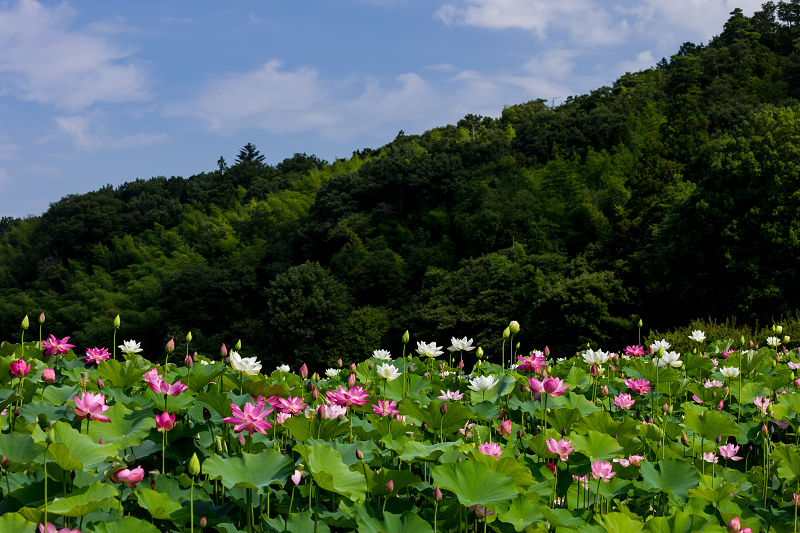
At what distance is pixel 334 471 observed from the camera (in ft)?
4.35

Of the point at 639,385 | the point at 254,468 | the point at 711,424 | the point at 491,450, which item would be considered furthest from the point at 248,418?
the point at 639,385

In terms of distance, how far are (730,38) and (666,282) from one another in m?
26.8

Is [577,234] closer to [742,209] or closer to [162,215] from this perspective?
[742,209]

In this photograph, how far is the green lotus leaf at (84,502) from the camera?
109 centimetres

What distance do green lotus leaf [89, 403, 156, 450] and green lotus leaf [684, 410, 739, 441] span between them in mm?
1773

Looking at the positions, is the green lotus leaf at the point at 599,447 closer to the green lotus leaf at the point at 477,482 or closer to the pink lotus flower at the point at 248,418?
the green lotus leaf at the point at 477,482

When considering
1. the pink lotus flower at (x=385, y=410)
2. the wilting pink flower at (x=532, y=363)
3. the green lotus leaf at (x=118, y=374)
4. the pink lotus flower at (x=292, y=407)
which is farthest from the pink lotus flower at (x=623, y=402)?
the green lotus leaf at (x=118, y=374)

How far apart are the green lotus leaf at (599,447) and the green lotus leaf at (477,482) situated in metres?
0.43

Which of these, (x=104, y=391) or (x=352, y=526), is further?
(x=104, y=391)

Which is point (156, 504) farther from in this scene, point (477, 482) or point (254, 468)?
point (477, 482)

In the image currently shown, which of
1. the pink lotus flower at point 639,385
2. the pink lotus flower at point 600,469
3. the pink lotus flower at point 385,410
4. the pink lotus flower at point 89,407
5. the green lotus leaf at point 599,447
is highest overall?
the pink lotus flower at point 89,407

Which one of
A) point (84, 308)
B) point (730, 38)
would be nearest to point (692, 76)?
point (730, 38)

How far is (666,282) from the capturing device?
17516 mm

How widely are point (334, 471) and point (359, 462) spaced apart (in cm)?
22
